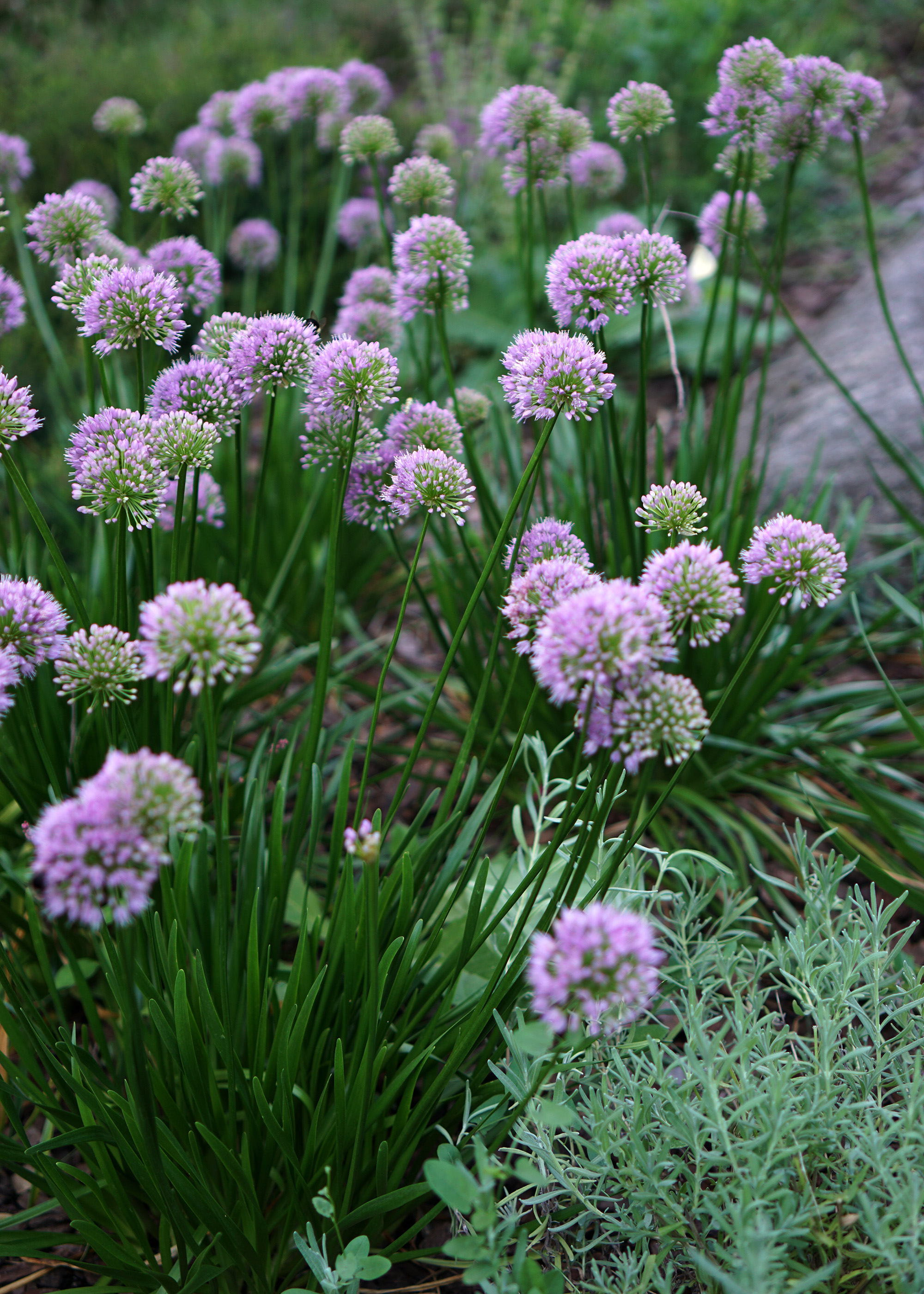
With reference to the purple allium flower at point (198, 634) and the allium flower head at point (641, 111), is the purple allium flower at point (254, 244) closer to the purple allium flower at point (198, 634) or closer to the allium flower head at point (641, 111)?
the allium flower head at point (641, 111)

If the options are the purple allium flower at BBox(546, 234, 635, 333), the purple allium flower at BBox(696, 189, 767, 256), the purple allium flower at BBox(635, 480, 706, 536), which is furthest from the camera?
the purple allium flower at BBox(696, 189, 767, 256)

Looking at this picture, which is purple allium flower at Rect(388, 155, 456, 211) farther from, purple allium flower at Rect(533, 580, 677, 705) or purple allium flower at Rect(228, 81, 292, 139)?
purple allium flower at Rect(533, 580, 677, 705)

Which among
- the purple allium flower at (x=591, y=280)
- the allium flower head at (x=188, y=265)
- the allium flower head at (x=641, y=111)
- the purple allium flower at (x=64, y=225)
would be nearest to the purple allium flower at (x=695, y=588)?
the purple allium flower at (x=591, y=280)

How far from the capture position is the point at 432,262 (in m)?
2.00

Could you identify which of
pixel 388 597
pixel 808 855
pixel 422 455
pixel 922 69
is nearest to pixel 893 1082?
pixel 808 855

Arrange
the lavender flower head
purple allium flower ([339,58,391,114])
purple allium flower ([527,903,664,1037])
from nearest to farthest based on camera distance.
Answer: purple allium flower ([527,903,664,1037]) < the lavender flower head < purple allium flower ([339,58,391,114])

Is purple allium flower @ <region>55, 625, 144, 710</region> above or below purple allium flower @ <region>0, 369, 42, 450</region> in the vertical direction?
below

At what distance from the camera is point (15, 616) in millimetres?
1330

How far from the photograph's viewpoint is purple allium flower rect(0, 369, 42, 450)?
1411mm

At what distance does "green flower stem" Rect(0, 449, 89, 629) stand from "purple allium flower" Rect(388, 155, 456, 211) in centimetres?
126

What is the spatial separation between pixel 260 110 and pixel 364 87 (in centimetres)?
50

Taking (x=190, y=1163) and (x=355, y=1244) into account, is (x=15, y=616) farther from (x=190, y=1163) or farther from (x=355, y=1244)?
(x=355, y=1244)

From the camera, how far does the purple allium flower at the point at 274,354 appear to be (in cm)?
160

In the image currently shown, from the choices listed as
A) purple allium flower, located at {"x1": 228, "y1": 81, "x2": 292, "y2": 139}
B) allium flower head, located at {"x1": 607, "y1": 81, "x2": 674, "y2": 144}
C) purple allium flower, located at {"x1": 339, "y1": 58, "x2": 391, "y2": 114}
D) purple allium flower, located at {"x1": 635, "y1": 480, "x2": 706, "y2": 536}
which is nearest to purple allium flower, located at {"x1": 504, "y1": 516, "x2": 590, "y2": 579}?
purple allium flower, located at {"x1": 635, "y1": 480, "x2": 706, "y2": 536}
